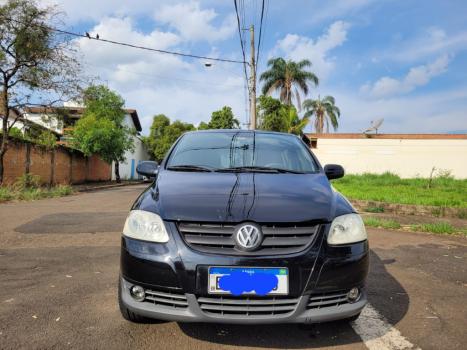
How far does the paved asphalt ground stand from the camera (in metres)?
2.66

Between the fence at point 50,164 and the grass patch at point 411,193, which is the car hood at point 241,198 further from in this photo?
the fence at point 50,164

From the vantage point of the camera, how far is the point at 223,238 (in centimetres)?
240

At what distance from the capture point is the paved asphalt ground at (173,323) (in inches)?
105

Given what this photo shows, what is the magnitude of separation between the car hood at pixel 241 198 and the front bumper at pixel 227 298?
15cm

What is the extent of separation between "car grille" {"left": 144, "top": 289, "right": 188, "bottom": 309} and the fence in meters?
15.8

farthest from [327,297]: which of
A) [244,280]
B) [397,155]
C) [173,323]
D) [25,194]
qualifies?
[397,155]

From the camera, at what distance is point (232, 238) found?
239 centimetres

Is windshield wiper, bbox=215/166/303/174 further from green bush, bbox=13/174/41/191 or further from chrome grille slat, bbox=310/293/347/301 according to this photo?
green bush, bbox=13/174/41/191

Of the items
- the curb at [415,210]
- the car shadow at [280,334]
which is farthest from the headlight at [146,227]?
the curb at [415,210]

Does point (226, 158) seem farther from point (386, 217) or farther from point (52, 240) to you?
point (386, 217)

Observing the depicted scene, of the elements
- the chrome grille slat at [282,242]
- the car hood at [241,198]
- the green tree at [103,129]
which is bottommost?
the chrome grille slat at [282,242]

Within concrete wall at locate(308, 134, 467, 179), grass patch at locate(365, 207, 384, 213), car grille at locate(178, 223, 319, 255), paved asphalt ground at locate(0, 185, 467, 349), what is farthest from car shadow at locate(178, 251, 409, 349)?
concrete wall at locate(308, 134, 467, 179)

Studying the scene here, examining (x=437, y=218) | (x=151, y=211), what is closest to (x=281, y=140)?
(x=151, y=211)

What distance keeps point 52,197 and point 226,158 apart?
12.7 m
